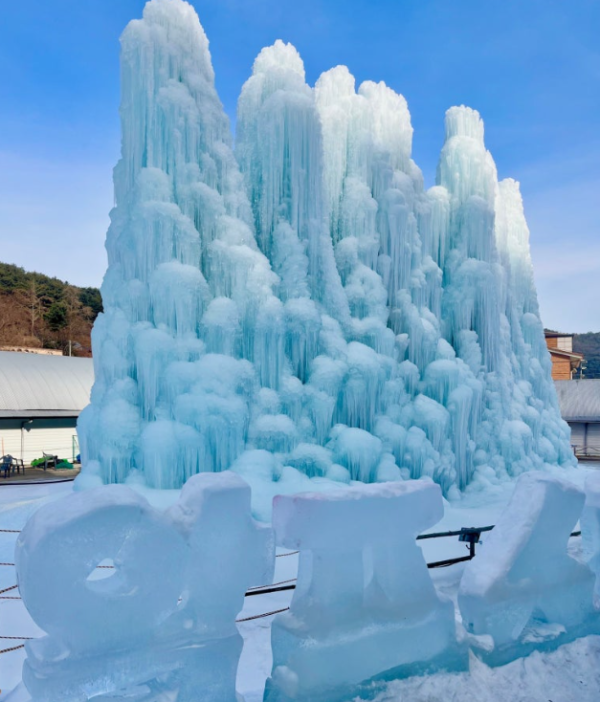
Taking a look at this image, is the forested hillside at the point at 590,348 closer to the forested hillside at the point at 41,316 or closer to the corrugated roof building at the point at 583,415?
the corrugated roof building at the point at 583,415

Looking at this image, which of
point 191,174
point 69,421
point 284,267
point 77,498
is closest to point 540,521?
point 77,498

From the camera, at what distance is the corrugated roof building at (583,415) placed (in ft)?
89.4

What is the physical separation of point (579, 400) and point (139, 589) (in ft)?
94.3

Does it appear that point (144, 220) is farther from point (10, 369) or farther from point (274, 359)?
point (10, 369)

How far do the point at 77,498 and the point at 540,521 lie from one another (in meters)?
3.24

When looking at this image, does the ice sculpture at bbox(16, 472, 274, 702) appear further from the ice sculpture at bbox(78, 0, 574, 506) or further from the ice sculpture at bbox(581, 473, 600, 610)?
the ice sculpture at bbox(78, 0, 574, 506)

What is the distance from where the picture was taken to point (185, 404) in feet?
33.4

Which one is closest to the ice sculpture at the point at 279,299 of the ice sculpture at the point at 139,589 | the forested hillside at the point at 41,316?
the ice sculpture at the point at 139,589

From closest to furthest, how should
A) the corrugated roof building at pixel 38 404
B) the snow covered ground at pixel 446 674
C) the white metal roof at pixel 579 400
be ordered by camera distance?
the snow covered ground at pixel 446 674 → the corrugated roof building at pixel 38 404 → the white metal roof at pixel 579 400

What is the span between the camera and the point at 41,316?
41281mm

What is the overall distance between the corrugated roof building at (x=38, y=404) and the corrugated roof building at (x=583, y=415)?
2095cm

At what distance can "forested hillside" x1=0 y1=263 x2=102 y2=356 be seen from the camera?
3959cm

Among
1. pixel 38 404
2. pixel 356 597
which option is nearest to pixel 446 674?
pixel 356 597

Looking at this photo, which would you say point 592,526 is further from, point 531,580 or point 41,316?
point 41,316
